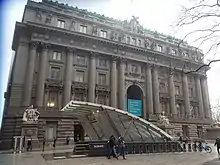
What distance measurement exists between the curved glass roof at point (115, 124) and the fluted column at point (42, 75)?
43.3ft

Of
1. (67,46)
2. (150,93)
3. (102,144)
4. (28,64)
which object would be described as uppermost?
(67,46)

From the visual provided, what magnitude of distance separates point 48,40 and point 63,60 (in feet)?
14.0


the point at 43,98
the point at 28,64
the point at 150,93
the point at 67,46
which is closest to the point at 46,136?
the point at 43,98

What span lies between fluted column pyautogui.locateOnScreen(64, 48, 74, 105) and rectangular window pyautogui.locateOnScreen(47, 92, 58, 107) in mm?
1625

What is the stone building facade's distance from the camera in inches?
1266

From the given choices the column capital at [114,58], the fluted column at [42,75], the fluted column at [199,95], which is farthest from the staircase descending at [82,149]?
the fluted column at [199,95]

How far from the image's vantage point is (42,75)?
33.2 meters

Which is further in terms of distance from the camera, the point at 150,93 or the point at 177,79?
the point at 177,79

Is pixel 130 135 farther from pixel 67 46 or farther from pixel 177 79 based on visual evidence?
pixel 177 79

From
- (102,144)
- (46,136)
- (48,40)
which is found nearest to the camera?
(102,144)

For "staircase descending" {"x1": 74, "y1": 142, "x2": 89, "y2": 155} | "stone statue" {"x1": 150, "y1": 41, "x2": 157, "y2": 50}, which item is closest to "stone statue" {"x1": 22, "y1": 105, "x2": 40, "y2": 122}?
"staircase descending" {"x1": 74, "y1": 142, "x2": 89, "y2": 155}

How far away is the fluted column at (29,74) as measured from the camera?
31.1 m

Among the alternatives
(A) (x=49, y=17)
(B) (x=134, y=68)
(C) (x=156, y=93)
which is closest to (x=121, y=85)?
(B) (x=134, y=68)

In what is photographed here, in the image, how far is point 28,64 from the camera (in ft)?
109
